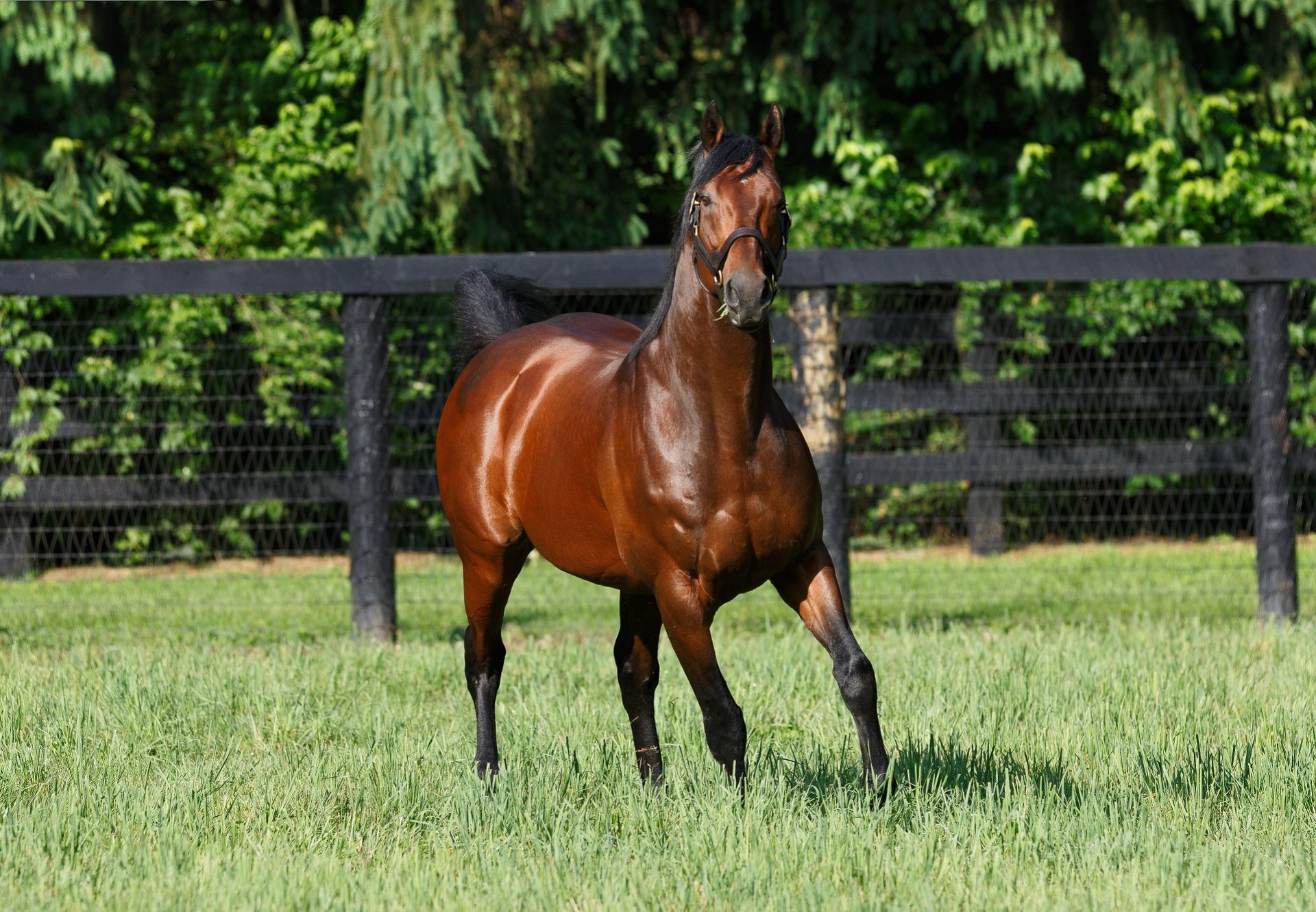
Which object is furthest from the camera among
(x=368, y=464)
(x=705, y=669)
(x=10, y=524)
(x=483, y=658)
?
(x=10, y=524)

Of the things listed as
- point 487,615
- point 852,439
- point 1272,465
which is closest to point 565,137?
point 852,439

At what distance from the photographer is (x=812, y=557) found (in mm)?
3943

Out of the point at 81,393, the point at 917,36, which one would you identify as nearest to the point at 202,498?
the point at 81,393

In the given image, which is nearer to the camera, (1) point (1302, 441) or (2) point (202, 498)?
(2) point (202, 498)

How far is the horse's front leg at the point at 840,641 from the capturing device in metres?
3.80

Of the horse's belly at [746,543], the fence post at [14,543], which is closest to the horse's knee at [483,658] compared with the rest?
the horse's belly at [746,543]

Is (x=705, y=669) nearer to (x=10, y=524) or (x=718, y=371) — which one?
(x=718, y=371)

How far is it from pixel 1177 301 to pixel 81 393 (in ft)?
28.3

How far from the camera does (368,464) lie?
307 inches

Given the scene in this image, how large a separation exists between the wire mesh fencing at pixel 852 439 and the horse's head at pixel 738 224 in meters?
6.36

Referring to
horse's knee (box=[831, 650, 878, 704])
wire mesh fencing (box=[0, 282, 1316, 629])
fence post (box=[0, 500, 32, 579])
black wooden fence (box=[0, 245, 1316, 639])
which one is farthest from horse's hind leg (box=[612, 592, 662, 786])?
fence post (box=[0, 500, 32, 579])

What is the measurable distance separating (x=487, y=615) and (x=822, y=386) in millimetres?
3292

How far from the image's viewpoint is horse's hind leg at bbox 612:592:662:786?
15.0 ft

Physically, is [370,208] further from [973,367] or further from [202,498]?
[973,367]
